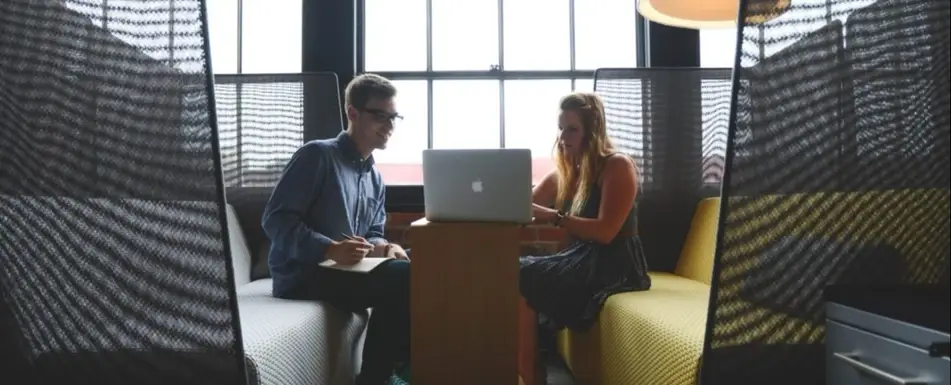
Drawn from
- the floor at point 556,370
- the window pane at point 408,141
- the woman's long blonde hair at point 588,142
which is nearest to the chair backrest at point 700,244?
the woman's long blonde hair at point 588,142

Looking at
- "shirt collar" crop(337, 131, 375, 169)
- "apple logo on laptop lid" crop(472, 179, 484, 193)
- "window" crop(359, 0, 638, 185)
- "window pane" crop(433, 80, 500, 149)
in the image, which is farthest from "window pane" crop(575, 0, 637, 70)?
"apple logo on laptop lid" crop(472, 179, 484, 193)

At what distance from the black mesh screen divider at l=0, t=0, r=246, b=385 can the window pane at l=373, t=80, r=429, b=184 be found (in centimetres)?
207

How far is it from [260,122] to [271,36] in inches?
25.1

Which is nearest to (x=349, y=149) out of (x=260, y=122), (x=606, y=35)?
(x=260, y=122)

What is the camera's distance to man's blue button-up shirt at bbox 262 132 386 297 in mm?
2055

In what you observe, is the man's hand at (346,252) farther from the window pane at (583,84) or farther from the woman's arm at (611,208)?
the window pane at (583,84)

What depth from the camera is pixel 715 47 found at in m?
3.21

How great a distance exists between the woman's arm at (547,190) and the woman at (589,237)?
0.74 feet

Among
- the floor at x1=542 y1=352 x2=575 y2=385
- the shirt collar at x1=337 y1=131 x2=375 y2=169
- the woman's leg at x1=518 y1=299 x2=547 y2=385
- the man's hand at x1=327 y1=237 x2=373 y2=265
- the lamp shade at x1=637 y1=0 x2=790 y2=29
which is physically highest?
the lamp shade at x1=637 y1=0 x2=790 y2=29

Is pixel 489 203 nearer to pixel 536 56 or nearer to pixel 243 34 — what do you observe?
pixel 536 56

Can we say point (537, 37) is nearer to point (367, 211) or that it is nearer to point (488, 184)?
point (367, 211)

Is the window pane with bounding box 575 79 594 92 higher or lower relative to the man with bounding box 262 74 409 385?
higher

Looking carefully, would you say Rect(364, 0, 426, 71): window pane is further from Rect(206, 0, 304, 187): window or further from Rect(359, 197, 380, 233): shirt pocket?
Rect(359, 197, 380, 233): shirt pocket

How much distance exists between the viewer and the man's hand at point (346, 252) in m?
2.02
